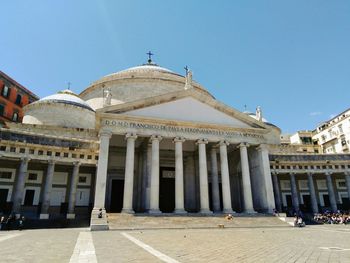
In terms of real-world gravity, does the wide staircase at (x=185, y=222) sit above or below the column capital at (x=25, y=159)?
below

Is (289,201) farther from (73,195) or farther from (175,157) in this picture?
(73,195)

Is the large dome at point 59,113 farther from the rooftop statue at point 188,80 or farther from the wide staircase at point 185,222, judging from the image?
the wide staircase at point 185,222

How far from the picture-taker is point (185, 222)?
20.3 metres

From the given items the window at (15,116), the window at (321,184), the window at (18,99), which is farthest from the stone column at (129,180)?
the window at (18,99)

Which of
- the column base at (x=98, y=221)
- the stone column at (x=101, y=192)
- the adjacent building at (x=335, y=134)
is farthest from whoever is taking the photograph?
the adjacent building at (x=335, y=134)

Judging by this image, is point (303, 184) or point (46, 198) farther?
point (303, 184)

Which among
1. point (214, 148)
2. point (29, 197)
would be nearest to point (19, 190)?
point (29, 197)

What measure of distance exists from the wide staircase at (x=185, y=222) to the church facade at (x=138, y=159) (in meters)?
1.26

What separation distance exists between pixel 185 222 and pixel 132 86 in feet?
69.6

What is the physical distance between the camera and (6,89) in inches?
1711

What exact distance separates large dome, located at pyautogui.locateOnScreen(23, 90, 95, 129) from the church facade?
133mm

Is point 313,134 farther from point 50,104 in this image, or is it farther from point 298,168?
point 50,104

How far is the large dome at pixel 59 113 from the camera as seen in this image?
1268 inches

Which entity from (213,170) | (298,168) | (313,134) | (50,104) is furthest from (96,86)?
(313,134)
